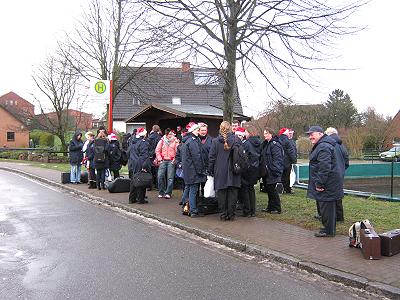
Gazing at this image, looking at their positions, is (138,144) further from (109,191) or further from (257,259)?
(257,259)

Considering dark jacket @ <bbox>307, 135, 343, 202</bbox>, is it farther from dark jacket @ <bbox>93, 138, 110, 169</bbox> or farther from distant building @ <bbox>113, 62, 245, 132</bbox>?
dark jacket @ <bbox>93, 138, 110, 169</bbox>

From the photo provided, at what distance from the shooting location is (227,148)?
882 centimetres

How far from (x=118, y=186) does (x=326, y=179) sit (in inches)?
310

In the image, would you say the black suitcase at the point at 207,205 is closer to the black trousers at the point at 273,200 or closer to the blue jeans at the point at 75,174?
the black trousers at the point at 273,200

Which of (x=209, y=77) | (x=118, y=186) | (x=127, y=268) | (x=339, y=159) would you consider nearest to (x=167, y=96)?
(x=118, y=186)

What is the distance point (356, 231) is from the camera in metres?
6.73

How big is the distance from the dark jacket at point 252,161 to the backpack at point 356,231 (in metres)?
2.80

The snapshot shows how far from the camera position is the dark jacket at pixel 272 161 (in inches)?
374

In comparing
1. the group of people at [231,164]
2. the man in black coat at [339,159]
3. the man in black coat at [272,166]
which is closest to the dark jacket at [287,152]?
the group of people at [231,164]

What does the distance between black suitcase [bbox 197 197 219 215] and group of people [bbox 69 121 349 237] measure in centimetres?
15

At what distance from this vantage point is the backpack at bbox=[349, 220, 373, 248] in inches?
263

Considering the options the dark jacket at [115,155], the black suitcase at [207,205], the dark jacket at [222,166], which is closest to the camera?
the dark jacket at [222,166]

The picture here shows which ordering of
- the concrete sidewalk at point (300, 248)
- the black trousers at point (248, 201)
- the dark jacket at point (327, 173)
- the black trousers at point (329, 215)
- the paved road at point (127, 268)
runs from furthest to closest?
1. the black trousers at point (248, 201)
2. the black trousers at point (329, 215)
3. the dark jacket at point (327, 173)
4. the concrete sidewalk at point (300, 248)
5. the paved road at point (127, 268)

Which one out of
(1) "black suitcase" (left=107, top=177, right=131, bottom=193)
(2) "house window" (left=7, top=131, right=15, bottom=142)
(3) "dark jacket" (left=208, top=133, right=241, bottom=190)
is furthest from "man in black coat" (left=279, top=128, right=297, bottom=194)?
(2) "house window" (left=7, top=131, right=15, bottom=142)
